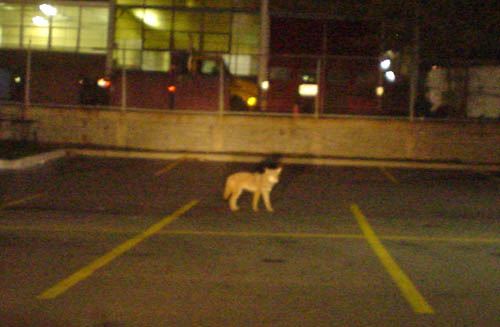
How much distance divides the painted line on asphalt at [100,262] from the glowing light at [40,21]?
19482 mm

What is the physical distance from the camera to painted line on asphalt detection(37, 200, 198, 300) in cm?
752

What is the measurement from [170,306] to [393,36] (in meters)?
21.7

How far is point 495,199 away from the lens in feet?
50.3

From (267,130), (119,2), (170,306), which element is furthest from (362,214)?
(119,2)

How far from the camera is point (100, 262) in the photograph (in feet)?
29.0

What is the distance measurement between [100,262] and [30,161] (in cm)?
1105

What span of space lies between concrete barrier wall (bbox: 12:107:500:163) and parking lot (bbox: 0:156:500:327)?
511 cm

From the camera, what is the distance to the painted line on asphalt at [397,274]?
7.26 metres

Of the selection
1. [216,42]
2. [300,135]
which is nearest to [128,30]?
[216,42]

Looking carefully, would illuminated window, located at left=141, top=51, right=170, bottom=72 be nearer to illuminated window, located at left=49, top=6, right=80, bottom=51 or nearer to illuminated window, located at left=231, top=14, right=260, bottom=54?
illuminated window, located at left=231, top=14, right=260, bottom=54

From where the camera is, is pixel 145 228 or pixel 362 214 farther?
pixel 362 214

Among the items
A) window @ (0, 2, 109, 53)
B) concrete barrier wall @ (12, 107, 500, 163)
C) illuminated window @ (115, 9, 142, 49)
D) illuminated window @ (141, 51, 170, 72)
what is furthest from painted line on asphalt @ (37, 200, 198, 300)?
window @ (0, 2, 109, 53)

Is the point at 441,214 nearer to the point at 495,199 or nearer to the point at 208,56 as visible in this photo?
the point at 495,199

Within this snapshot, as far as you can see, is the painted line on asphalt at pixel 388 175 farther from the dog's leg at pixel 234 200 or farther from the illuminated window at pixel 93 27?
the illuminated window at pixel 93 27
